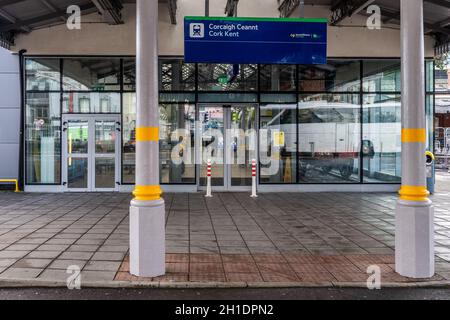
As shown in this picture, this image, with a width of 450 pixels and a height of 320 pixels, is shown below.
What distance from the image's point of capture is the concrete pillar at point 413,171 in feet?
18.3

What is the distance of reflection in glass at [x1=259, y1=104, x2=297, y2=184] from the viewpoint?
14.0 meters

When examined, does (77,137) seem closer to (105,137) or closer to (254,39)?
(105,137)

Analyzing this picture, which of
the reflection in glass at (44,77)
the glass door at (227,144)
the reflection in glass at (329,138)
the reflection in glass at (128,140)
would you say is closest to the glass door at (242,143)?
the glass door at (227,144)

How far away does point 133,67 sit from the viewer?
545 inches

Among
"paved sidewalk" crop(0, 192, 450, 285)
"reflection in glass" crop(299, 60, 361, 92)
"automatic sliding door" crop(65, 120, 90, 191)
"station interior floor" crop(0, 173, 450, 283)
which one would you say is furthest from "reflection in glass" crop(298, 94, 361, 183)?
Answer: "automatic sliding door" crop(65, 120, 90, 191)

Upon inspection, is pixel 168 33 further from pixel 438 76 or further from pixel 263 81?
pixel 438 76

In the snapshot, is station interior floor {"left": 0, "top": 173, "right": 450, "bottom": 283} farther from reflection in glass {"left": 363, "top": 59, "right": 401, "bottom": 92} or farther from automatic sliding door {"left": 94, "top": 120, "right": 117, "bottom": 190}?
reflection in glass {"left": 363, "top": 59, "right": 401, "bottom": 92}

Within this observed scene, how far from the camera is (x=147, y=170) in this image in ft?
18.4

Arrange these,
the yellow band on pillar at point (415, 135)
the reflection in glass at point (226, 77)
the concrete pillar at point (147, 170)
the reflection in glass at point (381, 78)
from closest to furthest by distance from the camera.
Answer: the concrete pillar at point (147, 170) → the yellow band on pillar at point (415, 135) → the reflection in glass at point (226, 77) → the reflection in glass at point (381, 78)

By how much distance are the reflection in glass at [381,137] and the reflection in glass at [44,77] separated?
9.87m

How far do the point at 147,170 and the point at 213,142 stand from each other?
8571mm

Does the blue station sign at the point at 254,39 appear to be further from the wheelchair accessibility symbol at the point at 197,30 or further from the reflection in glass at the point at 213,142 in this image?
the reflection in glass at the point at 213,142

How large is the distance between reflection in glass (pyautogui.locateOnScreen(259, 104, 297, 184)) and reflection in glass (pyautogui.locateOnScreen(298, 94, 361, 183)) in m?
0.26
